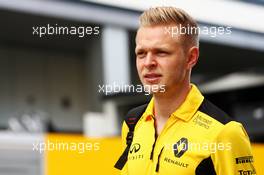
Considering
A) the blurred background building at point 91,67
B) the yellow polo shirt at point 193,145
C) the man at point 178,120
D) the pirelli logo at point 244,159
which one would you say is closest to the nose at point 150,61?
the man at point 178,120

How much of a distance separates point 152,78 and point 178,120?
151 millimetres

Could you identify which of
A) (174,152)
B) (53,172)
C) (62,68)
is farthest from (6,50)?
(174,152)

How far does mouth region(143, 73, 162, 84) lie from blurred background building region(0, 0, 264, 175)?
1.09 metres

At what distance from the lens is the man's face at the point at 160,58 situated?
1.71 meters

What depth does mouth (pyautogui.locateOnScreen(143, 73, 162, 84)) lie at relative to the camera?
1.73 metres

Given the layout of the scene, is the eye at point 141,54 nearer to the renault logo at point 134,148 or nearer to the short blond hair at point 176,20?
the short blond hair at point 176,20

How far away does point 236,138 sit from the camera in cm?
169

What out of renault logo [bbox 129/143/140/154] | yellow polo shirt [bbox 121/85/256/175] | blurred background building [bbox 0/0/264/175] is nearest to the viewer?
yellow polo shirt [bbox 121/85/256/175]

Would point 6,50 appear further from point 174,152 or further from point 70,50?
point 174,152

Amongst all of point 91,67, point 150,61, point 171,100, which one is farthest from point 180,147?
point 91,67

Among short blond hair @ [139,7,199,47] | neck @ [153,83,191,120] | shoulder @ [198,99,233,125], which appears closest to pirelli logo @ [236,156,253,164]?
shoulder @ [198,99,233,125]

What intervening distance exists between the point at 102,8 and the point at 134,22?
54 cm

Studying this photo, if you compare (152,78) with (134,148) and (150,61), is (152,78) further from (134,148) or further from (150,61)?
(134,148)

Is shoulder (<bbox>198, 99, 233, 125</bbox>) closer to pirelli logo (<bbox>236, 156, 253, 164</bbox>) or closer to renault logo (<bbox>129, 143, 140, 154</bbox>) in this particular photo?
pirelli logo (<bbox>236, 156, 253, 164</bbox>)
